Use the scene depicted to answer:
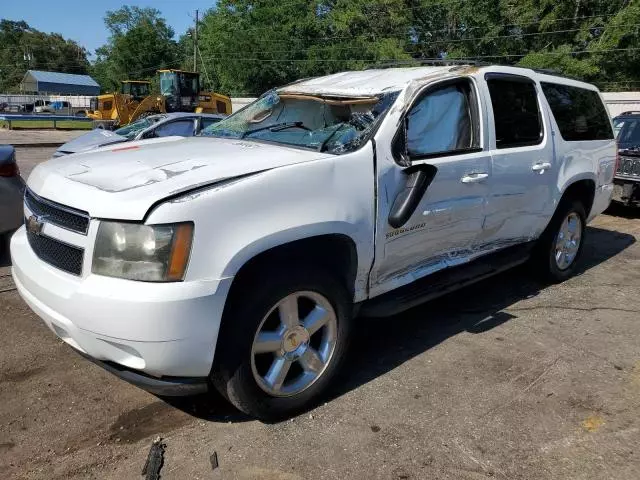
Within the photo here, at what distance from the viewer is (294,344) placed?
10.2ft

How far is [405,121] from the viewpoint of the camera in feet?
11.7

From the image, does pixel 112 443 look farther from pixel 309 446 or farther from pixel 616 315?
pixel 616 315

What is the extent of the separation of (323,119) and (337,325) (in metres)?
1.40

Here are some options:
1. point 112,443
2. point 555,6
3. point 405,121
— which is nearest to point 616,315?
point 405,121

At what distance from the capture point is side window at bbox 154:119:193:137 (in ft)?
36.0

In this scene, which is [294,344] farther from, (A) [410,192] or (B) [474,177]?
(B) [474,177]

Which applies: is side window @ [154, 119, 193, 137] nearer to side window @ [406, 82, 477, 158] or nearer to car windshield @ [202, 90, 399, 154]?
car windshield @ [202, 90, 399, 154]

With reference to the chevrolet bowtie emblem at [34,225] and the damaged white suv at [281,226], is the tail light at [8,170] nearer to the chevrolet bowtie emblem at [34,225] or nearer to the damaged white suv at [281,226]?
the damaged white suv at [281,226]

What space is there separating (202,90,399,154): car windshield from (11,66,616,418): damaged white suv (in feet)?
0.05

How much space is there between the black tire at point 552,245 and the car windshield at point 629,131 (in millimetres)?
4662

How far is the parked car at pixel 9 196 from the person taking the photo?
17.5 ft

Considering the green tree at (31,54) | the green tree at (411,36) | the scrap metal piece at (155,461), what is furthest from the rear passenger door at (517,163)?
the green tree at (31,54)

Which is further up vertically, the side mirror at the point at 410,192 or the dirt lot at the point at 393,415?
the side mirror at the point at 410,192

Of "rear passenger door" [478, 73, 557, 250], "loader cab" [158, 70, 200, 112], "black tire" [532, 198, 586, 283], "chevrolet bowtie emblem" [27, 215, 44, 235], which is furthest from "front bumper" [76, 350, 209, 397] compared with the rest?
"loader cab" [158, 70, 200, 112]
